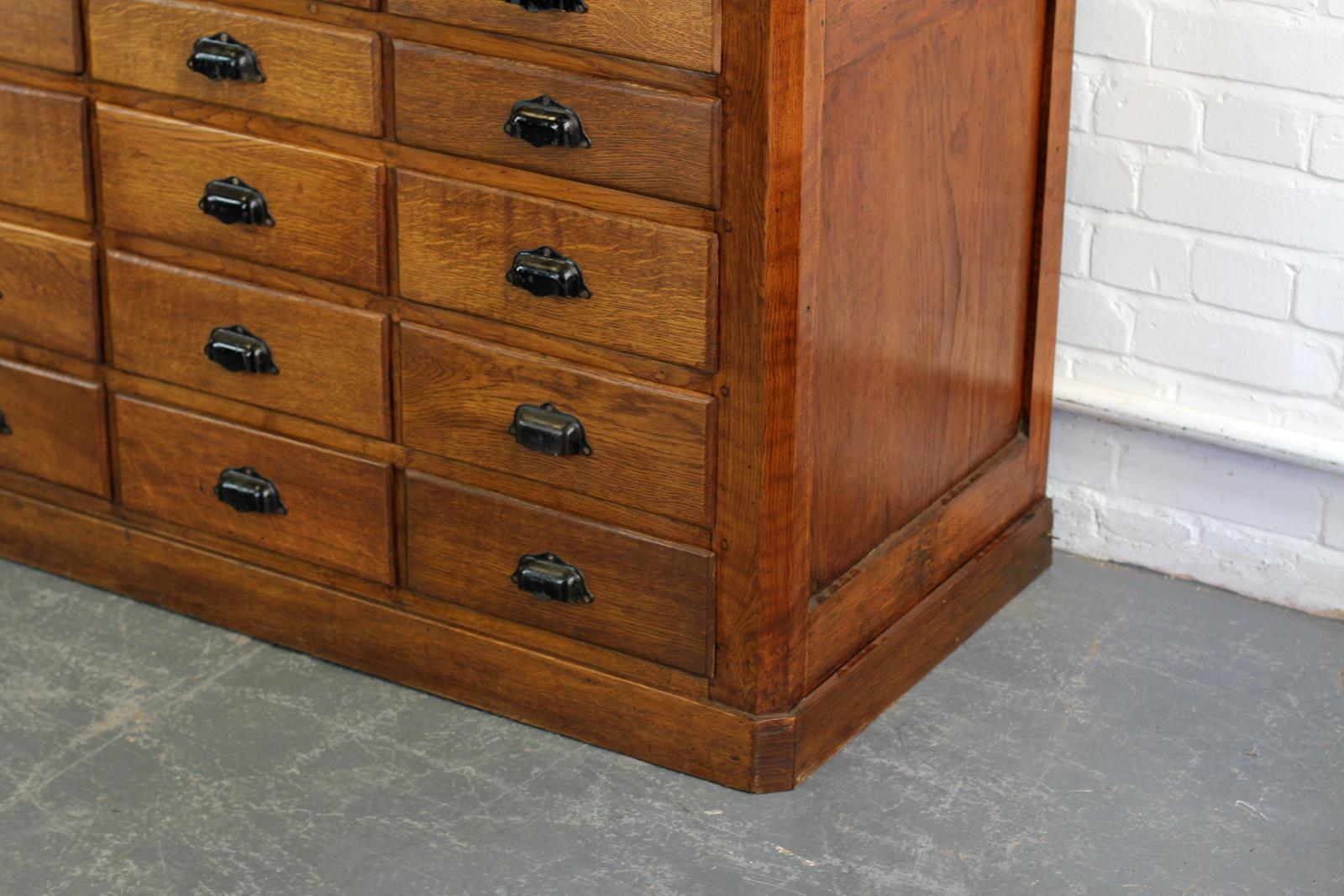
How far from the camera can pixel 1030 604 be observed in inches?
119

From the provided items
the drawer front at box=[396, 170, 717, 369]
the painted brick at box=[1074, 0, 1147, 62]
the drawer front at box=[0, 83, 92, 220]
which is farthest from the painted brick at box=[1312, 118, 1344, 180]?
the drawer front at box=[0, 83, 92, 220]

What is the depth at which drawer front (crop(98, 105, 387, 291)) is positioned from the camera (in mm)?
2590

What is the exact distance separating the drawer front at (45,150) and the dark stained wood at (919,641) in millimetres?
1214

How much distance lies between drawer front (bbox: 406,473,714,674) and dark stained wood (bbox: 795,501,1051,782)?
0.59 feet

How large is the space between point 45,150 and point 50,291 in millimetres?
207

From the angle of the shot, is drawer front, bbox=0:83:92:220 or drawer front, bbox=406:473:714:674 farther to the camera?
drawer front, bbox=0:83:92:220

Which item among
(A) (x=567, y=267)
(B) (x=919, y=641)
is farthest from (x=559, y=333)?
(B) (x=919, y=641)

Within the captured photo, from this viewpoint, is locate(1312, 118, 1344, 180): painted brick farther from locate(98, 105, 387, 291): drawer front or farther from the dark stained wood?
locate(98, 105, 387, 291): drawer front

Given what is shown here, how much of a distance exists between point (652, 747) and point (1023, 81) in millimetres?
1028

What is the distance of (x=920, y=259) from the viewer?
263 centimetres

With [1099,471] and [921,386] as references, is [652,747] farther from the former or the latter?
[1099,471]

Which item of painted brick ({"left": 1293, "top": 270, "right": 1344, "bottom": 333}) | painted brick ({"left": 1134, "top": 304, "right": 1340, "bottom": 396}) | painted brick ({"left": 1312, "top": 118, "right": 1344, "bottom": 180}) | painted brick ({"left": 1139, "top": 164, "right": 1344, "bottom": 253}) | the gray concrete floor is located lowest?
the gray concrete floor

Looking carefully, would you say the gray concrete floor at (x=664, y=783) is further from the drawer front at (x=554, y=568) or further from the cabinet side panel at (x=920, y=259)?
the cabinet side panel at (x=920, y=259)

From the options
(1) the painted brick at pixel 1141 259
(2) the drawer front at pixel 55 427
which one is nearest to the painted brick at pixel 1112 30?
(1) the painted brick at pixel 1141 259
